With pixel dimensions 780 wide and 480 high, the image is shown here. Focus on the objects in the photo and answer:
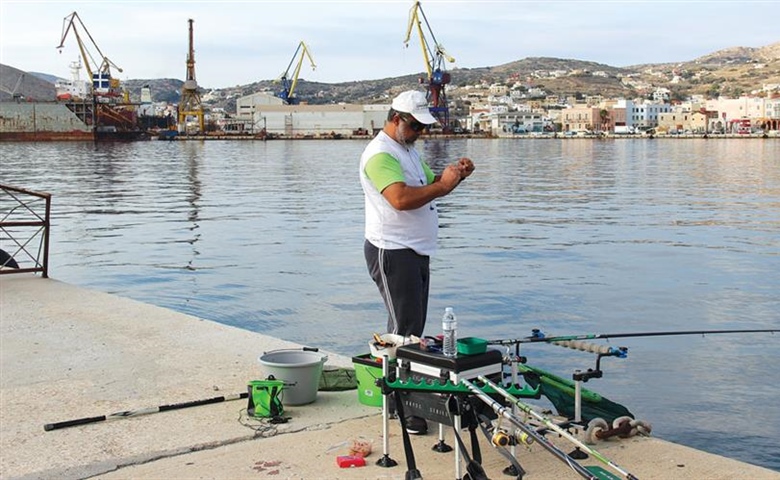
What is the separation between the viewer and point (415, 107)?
14.7 ft

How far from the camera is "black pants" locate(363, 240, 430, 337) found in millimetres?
4629

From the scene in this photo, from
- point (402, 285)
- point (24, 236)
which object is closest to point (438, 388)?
point (402, 285)

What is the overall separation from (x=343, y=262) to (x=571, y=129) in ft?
576

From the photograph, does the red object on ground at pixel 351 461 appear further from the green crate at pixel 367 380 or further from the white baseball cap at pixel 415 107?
the white baseball cap at pixel 415 107

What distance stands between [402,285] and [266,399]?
0.90 metres

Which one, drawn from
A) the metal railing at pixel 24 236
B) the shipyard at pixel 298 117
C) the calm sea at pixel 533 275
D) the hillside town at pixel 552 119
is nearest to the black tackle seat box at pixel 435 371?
the calm sea at pixel 533 275

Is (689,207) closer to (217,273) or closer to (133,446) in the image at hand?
(217,273)

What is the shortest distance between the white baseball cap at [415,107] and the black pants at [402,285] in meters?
0.63

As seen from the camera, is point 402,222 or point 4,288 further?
point 4,288

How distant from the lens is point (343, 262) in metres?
15.1

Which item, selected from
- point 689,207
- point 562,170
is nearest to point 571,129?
point 562,170

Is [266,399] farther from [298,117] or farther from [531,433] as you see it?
[298,117]

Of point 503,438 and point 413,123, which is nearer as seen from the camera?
point 503,438

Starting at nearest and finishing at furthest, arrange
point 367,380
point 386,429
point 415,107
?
1. point 386,429
2. point 415,107
3. point 367,380
